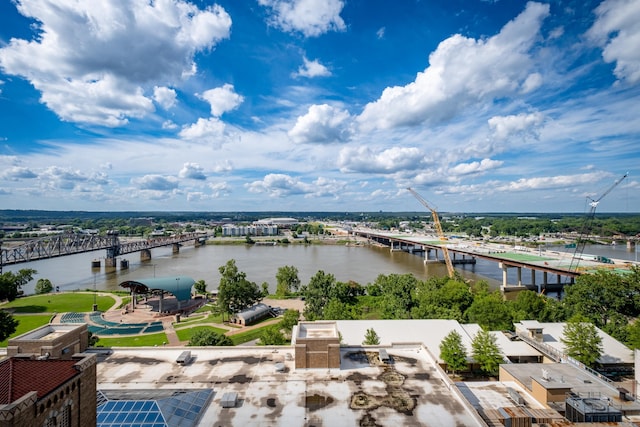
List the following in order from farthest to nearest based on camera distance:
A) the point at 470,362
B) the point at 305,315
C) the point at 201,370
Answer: the point at 305,315
the point at 470,362
the point at 201,370

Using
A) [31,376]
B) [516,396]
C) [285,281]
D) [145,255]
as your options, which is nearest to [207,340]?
[31,376]

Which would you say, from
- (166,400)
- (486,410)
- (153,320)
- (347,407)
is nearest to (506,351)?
(486,410)

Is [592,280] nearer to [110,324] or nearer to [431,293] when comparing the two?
[431,293]

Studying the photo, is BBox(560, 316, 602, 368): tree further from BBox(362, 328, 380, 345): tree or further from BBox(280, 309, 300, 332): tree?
BBox(280, 309, 300, 332): tree

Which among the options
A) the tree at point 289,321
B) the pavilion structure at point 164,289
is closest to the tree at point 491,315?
the tree at point 289,321

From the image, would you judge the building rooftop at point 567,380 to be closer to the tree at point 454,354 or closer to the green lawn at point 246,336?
the tree at point 454,354

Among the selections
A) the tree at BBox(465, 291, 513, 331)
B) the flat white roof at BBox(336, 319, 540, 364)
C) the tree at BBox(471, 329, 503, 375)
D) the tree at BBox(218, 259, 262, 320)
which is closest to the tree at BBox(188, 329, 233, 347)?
the flat white roof at BBox(336, 319, 540, 364)

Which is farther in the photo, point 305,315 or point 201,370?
point 305,315
